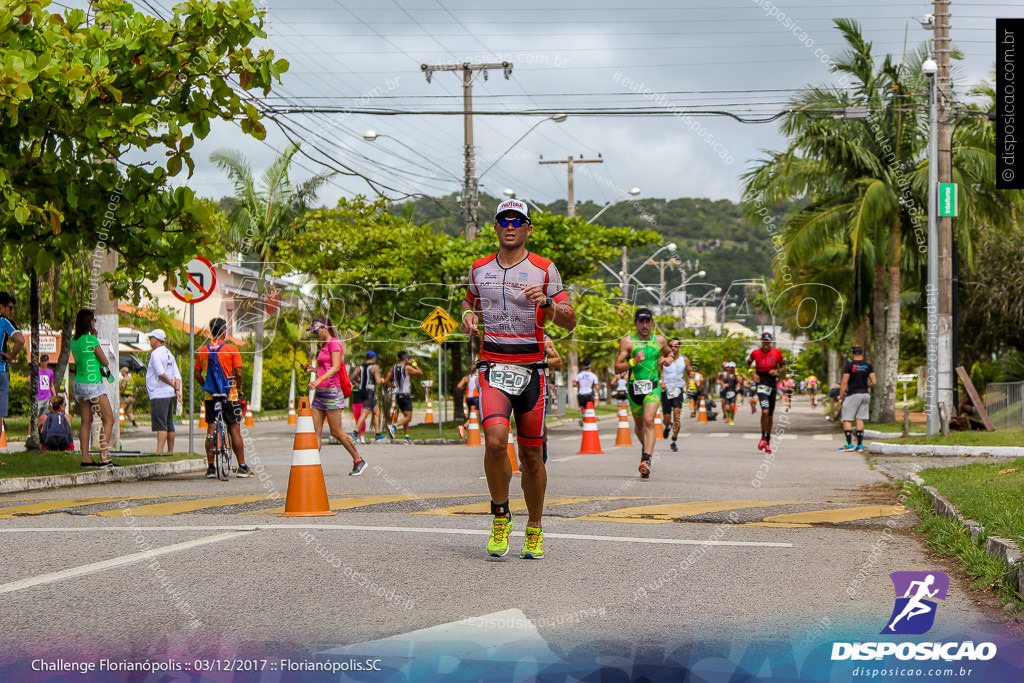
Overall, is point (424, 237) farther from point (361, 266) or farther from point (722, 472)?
point (722, 472)

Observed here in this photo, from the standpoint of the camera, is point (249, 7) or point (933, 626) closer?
point (933, 626)

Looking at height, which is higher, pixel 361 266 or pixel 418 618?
pixel 361 266

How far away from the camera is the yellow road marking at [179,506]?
9477 mm

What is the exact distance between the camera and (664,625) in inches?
206

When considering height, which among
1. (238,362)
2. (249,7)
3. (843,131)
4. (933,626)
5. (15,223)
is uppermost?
(843,131)

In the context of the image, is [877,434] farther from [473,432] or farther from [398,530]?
[398,530]

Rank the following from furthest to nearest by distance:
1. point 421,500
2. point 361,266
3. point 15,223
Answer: point 361,266, point 15,223, point 421,500

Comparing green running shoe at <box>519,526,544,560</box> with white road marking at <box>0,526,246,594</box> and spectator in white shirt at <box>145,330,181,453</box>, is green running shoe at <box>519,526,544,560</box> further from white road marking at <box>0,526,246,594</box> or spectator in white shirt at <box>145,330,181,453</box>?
spectator in white shirt at <box>145,330,181,453</box>

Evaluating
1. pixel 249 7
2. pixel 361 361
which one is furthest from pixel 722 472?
pixel 361 361

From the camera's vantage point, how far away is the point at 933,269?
22.6 metres

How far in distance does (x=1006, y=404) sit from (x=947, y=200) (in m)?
5.93

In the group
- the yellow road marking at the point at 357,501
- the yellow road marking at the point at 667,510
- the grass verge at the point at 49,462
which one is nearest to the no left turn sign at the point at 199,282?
the grass verge at the point at 49,462

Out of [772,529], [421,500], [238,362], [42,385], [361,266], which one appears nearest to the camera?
[772,529]

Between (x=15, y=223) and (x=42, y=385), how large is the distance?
39.1 ft
